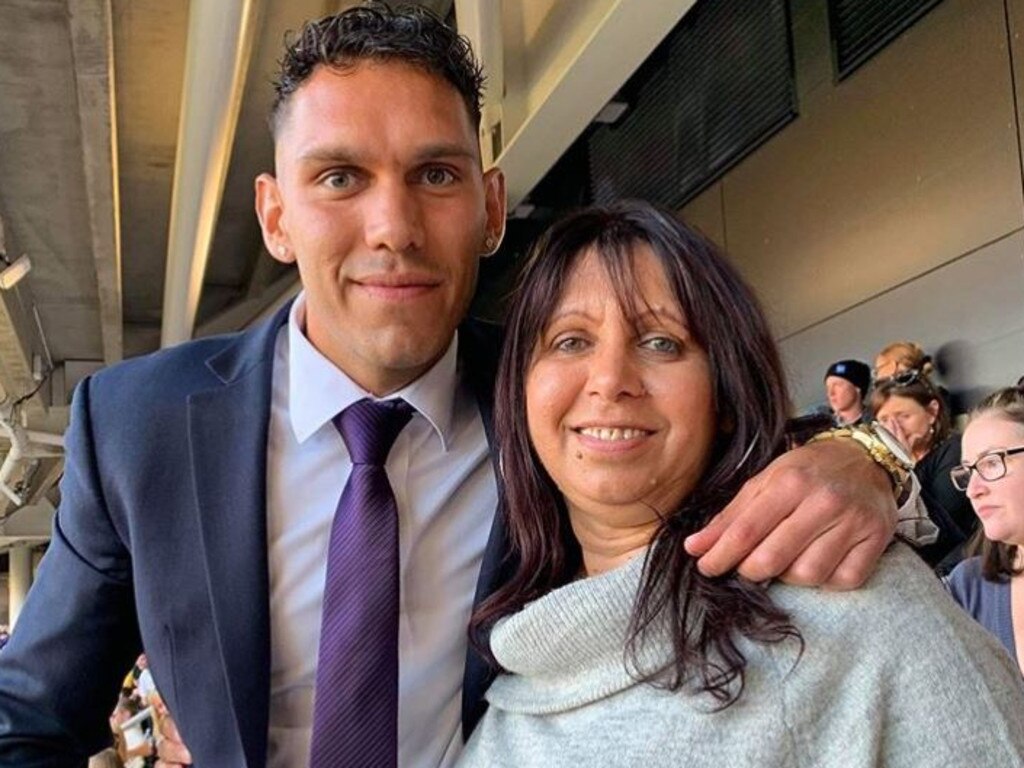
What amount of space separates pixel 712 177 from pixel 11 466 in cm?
1062

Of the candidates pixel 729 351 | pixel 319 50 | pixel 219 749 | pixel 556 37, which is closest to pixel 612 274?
pixel 729 351

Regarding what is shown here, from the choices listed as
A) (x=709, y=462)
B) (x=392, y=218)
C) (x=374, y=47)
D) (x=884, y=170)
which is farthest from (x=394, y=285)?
(x=884, y=170)

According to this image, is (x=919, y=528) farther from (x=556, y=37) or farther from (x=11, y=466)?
(x=11, y=466)

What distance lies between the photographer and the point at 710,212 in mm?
5484

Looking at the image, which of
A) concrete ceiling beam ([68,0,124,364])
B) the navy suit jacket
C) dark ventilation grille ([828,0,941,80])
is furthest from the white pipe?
the navy suit jacket

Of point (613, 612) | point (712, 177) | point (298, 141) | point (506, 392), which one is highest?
point (712, 177)

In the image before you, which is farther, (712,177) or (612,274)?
(712,177)

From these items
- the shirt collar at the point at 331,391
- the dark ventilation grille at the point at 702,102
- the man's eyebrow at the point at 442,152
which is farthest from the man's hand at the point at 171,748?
the dark ventilation grille at the point at 702,102

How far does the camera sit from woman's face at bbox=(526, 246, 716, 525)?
1.27m

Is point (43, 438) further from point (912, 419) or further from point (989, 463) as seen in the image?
point (989, 463)

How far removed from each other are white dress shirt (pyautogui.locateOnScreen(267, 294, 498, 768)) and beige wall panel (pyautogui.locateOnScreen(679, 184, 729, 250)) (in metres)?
3.93

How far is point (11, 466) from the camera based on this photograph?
533 inches

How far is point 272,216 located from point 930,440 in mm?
2565

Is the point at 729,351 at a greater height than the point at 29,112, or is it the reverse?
the point at 29,112
